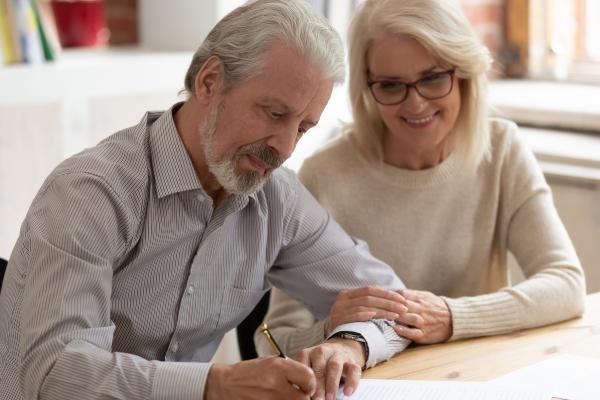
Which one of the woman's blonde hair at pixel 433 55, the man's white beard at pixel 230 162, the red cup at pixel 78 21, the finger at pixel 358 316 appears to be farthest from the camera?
the red cup at pixel 78 21

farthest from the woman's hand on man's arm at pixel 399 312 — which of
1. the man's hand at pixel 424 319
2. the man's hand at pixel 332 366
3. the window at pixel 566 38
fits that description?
the window at pixel 566 38

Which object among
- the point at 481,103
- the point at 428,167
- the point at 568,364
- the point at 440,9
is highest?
the point at 440,9

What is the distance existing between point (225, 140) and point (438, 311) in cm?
57

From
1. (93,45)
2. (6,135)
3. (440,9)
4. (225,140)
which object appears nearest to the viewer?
(225,140)

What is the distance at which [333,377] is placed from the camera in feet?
5.19

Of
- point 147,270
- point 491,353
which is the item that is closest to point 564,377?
point 491,353

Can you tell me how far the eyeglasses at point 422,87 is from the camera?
2.20 m

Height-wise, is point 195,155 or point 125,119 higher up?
point 195,155

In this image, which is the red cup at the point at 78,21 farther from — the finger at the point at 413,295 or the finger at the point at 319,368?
the finger at the point at 319,368

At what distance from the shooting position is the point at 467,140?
2326 millimetres

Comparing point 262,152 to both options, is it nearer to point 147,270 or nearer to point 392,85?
point 147,270

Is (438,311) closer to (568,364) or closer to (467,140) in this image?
(568,364)

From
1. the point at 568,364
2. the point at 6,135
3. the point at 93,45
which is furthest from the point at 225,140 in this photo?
the point at 93,45

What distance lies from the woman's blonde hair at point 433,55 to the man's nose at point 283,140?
1.96 ft
